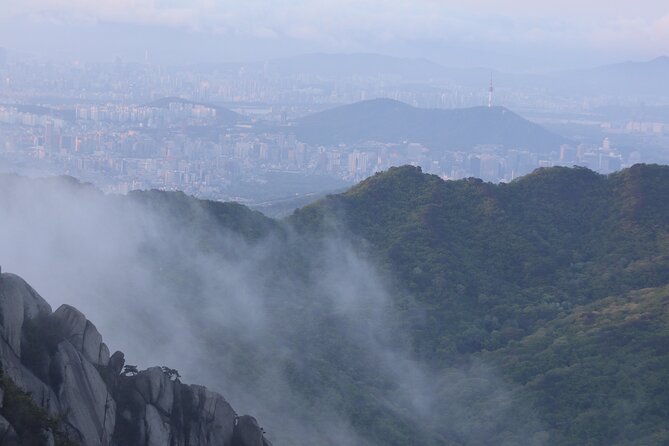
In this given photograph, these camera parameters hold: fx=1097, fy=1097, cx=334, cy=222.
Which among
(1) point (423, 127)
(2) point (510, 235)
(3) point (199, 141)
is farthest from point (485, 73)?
(2) point (510, 235)

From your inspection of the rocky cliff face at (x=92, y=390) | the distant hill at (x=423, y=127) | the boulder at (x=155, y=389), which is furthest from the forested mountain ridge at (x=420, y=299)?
the distant hill at (x=423, y=127)

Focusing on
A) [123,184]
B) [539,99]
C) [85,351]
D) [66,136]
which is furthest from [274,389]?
[539,99]

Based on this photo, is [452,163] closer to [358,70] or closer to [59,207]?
[59,207]

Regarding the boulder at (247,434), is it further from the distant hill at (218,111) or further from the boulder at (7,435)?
the distant hill at (218,111)

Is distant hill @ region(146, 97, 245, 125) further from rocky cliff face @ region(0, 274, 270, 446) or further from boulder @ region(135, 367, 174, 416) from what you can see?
boulder @ region(135, 367, 174, 416)

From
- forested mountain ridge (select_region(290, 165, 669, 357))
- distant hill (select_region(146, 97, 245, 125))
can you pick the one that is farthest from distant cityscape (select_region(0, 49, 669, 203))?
forested mountain ridge (select_region(290, 165, 669, 357))
